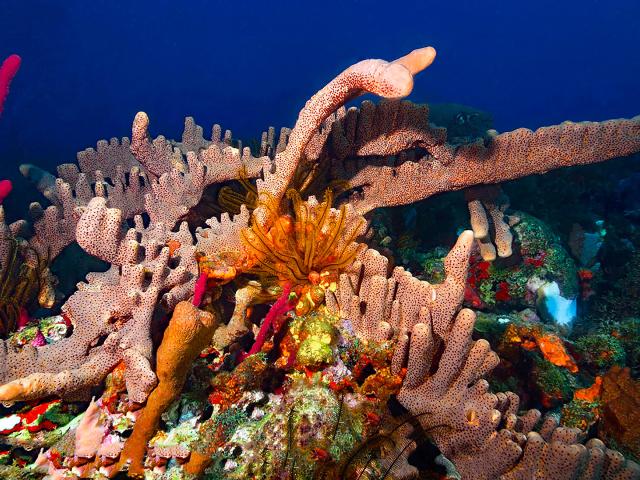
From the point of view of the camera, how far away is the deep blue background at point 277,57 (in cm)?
5494

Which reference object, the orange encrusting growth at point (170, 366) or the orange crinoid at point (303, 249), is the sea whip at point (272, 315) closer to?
the orange crinoid at point (303, 249)

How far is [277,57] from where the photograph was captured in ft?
324

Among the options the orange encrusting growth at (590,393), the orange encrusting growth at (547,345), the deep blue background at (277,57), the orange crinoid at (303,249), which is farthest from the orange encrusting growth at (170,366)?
the deep blue background at (277,57)

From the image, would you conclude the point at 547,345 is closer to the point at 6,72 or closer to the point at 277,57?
the point at 6,72

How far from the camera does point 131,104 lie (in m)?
69.0

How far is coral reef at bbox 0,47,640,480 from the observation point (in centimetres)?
222

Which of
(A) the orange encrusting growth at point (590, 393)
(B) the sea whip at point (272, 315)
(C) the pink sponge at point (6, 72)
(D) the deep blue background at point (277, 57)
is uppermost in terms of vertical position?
(D) the deep blue background at point (277, 57)

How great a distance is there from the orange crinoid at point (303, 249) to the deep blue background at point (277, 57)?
45548 millimetres

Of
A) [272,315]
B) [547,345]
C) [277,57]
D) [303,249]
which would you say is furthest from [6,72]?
[277,57]

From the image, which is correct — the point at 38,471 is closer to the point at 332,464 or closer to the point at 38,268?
the point at 332,464

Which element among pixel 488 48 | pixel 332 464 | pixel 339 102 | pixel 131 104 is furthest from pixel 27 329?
pixel 488 48

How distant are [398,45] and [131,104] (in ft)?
266

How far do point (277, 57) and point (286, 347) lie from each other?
10933 cm

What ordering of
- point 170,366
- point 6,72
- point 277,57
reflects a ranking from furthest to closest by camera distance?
point 277,57 → point 6,72 → point 170,366
